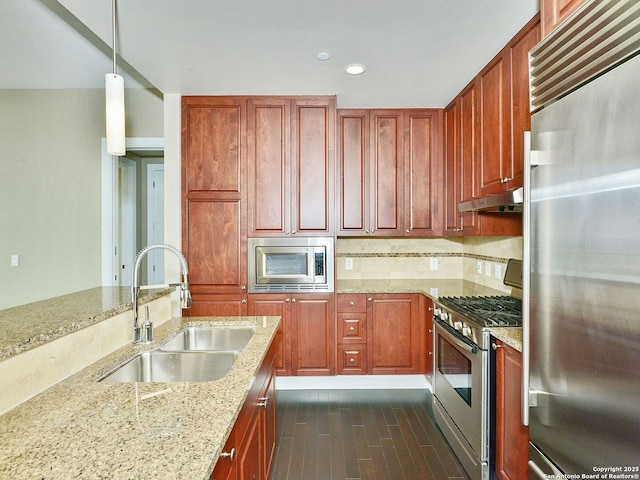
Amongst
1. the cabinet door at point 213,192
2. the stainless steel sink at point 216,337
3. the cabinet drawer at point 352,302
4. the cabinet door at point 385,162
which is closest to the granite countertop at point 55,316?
the stainless steel sink at point 216,337

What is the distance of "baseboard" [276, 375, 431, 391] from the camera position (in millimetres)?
3246

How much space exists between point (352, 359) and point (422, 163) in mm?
1911

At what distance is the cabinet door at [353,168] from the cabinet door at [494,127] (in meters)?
1.01

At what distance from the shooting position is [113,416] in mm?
984

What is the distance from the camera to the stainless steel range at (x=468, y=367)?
192cm

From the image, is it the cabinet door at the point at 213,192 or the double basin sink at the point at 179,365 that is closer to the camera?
the double basin sink at the point at 179,365

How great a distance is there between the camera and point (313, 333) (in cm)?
310

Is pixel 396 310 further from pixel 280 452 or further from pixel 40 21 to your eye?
pixel 40 21

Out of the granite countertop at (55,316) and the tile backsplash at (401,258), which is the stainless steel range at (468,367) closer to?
the tile backsplash at (401,258)

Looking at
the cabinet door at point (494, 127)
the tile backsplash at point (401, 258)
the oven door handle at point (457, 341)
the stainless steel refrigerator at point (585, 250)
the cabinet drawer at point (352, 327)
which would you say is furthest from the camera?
the tile backsplash at point (401, 258)

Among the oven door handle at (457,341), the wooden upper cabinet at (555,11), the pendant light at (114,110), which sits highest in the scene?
the wooden upper cabinet at (555,11)

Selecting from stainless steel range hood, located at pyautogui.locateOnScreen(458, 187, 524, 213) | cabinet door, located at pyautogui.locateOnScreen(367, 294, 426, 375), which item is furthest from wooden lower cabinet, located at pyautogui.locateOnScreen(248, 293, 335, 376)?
stainless steel range hood, located at pyautogui.locateOnScreen(458, 187, 524, 213)

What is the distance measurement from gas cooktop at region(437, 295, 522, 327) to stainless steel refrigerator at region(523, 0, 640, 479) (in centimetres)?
63

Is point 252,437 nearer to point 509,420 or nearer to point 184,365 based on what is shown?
point 184,365
